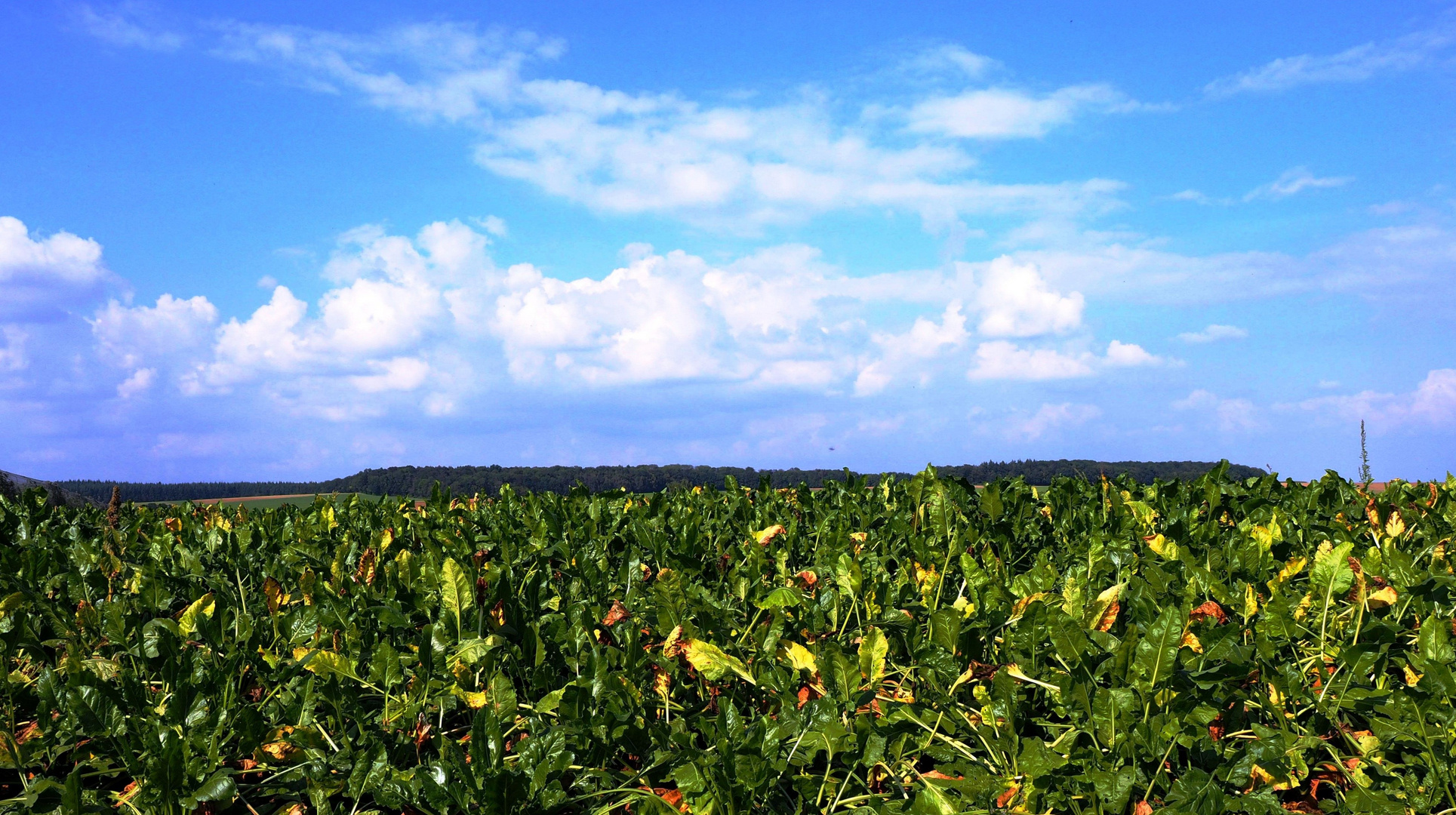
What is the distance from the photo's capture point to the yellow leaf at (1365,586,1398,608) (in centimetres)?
319

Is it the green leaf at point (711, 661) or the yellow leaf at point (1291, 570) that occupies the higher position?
the yellow leaf at point (1291, 570)

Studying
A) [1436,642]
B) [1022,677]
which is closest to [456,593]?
[1022,677]

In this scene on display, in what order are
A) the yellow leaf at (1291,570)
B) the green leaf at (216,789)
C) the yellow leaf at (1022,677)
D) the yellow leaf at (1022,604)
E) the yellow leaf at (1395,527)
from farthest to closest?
1. the yellow leaf at (1395,527)
2. the yellow leaf at (1291,570)
3. the yellow leaf at (1022,604)
4. the yellow leaf at (1022,677)
5. the green leaf at (216,789)

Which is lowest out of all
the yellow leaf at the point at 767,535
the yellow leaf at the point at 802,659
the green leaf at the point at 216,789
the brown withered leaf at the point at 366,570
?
the green leaf at the point at 216,789

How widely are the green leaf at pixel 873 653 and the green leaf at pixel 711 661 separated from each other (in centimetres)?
32

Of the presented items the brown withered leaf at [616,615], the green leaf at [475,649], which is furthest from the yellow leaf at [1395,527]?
the green leaf at [475,649]

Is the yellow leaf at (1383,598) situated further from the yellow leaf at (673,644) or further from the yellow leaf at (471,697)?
the yellow leaf at (471,697)

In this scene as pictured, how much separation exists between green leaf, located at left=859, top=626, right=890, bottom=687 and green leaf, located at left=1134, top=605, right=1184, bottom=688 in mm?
661

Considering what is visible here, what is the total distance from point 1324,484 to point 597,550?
14.8 ft

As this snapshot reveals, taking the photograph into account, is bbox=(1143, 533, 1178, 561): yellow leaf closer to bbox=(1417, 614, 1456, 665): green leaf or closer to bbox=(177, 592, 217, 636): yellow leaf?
bbox=(1417, 614, 1456, 665): green leaf

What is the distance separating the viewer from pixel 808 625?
311 cm

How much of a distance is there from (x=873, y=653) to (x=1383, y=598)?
189cm

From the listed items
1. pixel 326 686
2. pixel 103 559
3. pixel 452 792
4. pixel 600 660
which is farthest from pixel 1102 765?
pixel 103 559

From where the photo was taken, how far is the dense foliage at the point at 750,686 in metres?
2.33
